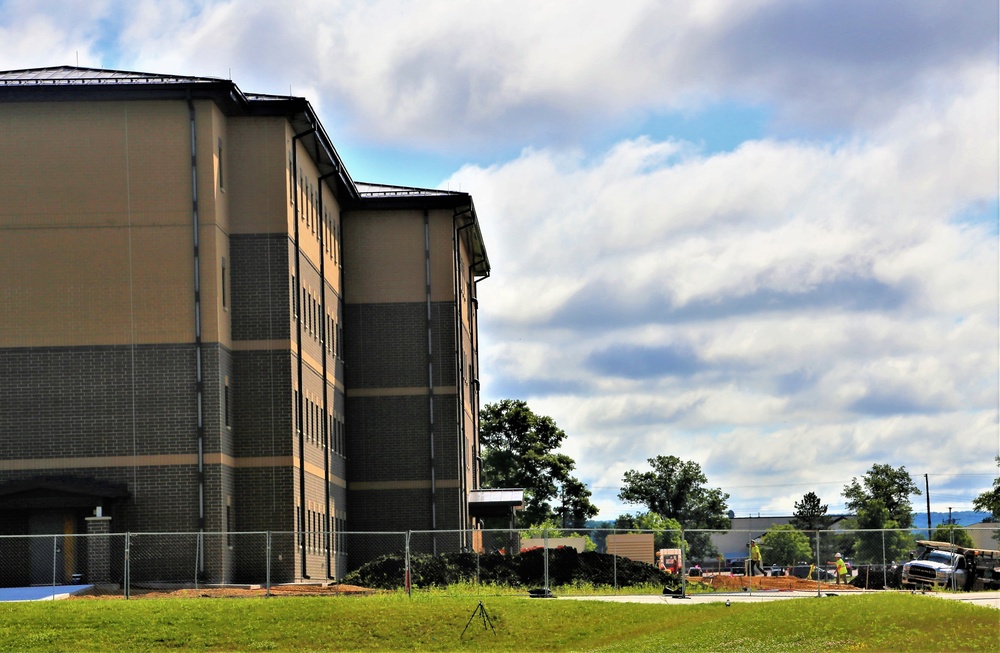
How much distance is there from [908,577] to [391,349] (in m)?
27.6

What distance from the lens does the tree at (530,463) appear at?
11669 cm

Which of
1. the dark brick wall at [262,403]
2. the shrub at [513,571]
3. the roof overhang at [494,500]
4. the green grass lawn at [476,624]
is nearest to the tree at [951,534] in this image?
the shrub at [513,571]

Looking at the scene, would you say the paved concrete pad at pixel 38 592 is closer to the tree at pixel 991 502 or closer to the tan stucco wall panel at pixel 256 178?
the tan stucco wall panel at pixel 256 178

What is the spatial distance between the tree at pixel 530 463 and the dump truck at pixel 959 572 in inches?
2711

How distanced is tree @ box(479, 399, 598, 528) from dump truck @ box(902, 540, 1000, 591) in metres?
68.8

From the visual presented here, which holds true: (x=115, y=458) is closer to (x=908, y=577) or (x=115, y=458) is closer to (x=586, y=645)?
(x=586, y=645)

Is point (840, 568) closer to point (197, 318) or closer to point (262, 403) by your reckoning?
point (262, 403)

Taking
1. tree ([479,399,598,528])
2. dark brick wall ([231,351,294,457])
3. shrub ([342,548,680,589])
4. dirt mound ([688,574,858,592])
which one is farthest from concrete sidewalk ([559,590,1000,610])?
tree ([479,399,598,528])

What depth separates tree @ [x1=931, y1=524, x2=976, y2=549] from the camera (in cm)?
4945

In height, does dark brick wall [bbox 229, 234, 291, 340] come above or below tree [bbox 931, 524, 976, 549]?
above

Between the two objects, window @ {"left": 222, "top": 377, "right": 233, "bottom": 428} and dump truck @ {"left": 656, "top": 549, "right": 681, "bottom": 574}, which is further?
dump truck @ {"left": 656, "top": 549, "right": 681, "bottom": 574}

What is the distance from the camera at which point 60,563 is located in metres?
44.3

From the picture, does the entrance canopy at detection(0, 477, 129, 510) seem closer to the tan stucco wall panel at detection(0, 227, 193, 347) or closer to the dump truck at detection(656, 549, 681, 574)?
the tan stucco wall panel at detection(0, 227, 193, 347)

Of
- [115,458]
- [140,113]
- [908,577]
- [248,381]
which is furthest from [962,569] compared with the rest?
[140,113]
